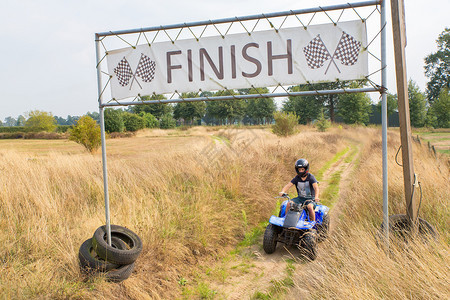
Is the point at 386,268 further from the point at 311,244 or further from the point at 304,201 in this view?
the point at 304,201

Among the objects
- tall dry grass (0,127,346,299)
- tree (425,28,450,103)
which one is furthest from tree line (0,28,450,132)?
tall dry grass (0,127,346,299)

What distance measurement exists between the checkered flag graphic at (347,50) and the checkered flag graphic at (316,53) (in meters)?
0.14

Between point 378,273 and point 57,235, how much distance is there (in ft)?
13.4

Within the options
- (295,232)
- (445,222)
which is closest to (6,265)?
(295,232)

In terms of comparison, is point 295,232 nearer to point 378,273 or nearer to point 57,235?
point 378,273

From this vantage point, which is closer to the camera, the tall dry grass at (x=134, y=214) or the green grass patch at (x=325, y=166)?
the tall dry grass at (x=134, y=214)

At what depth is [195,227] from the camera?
5.30 meters

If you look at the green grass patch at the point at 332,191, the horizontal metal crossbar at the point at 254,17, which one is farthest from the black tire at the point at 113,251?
the green grass patch at the point at 332,191

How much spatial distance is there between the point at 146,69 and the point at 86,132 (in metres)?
14.6

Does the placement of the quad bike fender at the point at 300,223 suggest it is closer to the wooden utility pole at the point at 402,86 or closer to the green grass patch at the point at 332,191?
the wooden utility pole at the point at 402,86

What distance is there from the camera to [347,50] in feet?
12.5

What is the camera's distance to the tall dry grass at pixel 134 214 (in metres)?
3.64

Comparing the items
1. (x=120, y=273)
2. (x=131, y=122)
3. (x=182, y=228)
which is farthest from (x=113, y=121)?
(x=120, y=273)

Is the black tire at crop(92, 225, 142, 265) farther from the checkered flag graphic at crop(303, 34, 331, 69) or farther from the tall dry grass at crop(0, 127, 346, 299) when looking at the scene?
the checkered flag graphic at crop(303, 34, 331, 69)
